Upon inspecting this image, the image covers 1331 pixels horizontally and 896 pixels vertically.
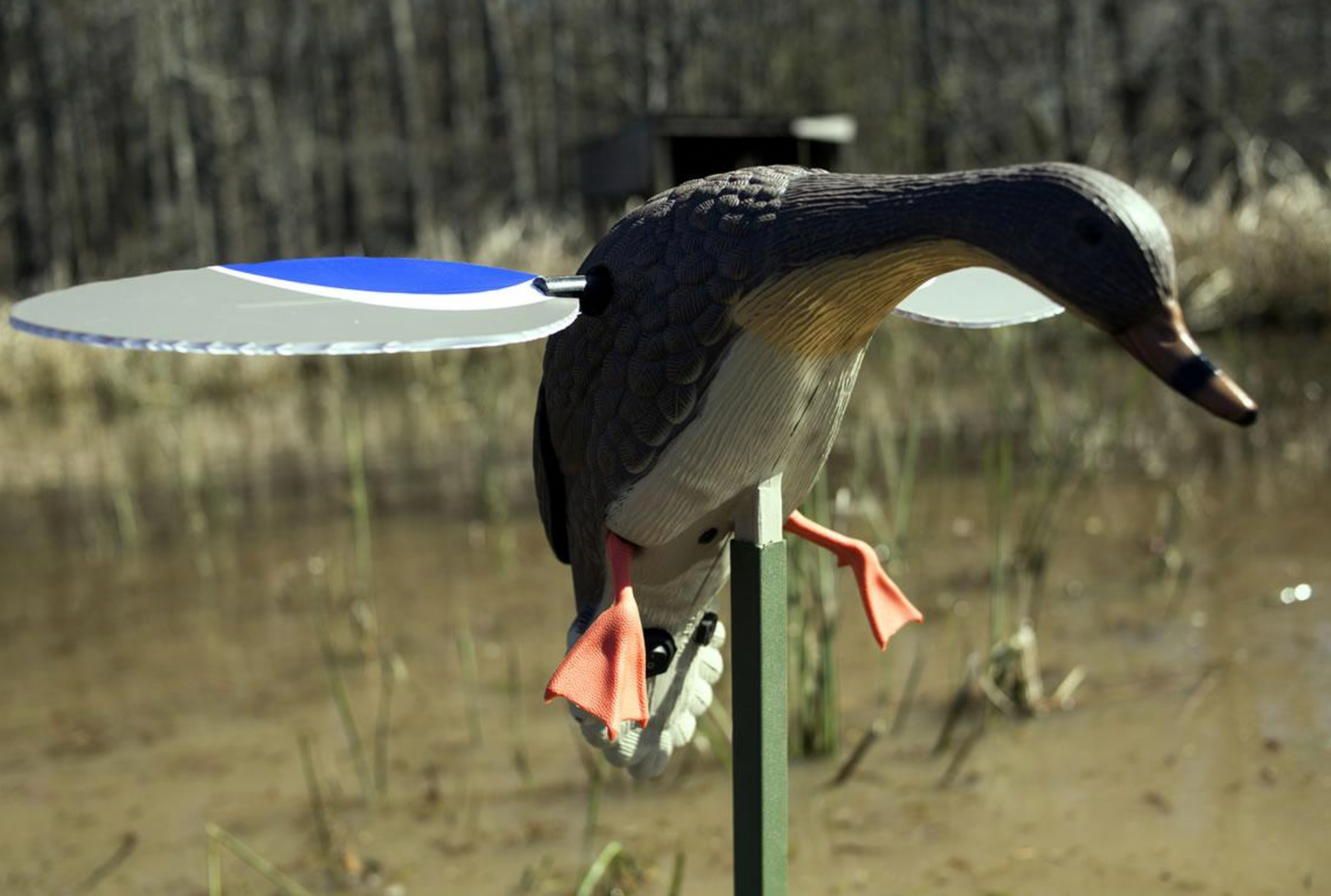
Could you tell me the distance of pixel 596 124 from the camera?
18.5 m

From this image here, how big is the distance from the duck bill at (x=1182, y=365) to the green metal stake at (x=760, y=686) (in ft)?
0.81

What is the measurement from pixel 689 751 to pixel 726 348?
3.93 feet

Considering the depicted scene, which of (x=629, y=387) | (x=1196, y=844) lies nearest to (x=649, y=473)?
(x=629, y=387)

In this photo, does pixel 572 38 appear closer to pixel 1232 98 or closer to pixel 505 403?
pixel 1232 98

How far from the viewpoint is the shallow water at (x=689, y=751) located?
56.6 inches

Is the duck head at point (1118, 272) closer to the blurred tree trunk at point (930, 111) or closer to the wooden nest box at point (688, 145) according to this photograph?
the wooden nest box at point (688, 145)

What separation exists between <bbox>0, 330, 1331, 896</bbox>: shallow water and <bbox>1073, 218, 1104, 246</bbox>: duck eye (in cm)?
103

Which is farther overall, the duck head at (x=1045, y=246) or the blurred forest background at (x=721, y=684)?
the blurred forest background at (x=721, y=684)

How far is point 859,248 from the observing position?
0.58 meters

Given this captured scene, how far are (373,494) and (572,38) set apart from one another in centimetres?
1543

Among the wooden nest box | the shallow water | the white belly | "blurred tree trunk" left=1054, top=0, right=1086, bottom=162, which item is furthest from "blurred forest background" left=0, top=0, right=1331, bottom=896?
"blurred tree trunk" left=1054, top=0, right=1086, bottom=162

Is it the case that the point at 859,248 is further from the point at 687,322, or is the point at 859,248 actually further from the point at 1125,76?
the point at 1125,76

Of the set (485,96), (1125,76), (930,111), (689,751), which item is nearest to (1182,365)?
(689,751)

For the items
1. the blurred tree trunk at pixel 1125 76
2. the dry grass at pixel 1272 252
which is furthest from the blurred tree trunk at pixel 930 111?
the dry grass at pixel 1272 252
